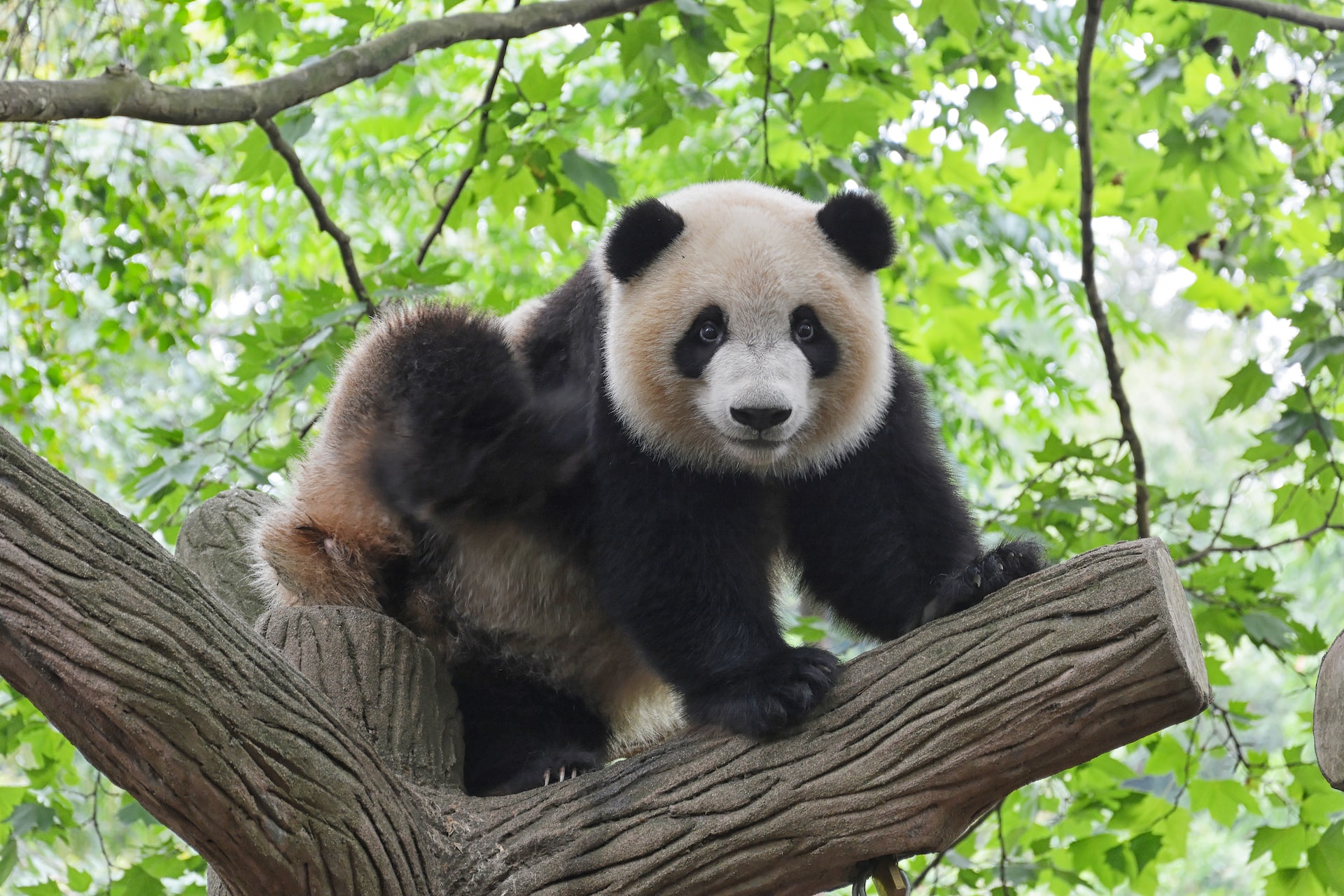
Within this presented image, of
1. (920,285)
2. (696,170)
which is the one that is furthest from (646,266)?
(696,170)

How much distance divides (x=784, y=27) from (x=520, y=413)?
2.04 metres

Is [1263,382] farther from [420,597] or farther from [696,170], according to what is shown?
[696,170]

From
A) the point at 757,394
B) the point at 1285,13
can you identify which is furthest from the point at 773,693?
the point at 1285,13

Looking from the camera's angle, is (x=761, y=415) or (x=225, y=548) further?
(x=225, y=548)

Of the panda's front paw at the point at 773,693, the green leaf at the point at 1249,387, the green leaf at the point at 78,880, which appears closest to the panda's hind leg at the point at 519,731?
the panda's front paw at the point at 773,693

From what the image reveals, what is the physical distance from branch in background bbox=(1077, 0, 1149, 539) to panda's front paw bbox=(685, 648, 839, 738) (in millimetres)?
1793

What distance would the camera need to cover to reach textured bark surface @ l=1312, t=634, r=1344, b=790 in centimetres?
191

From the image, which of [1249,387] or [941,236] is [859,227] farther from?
[941,236]

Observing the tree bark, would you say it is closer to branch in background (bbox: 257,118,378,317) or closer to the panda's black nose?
the panda's black nose

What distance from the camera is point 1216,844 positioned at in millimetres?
10453

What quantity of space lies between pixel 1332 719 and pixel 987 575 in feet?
2.28

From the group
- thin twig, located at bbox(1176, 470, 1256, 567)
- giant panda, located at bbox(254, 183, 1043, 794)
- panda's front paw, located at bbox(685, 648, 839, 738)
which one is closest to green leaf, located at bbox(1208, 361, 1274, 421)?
thin twig, located at bbox(1176, 470, 1256, 567)

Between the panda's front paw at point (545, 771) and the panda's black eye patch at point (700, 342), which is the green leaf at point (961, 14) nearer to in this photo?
the panda's black eye patch at point (700, 342)

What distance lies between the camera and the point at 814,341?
285 centimetres
